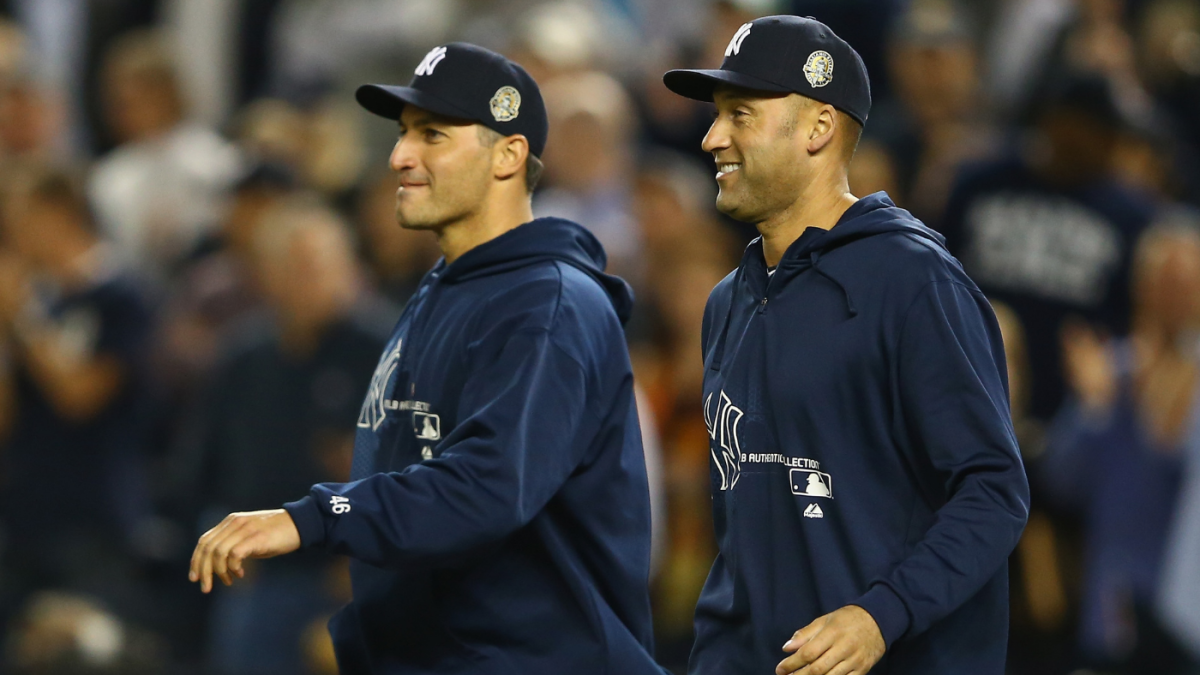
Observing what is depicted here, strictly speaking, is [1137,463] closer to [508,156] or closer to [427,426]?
[508,156]

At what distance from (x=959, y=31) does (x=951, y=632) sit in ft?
18.8

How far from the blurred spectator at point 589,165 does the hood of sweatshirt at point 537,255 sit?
378 cm

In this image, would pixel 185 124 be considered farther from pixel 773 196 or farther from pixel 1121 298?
pixel 773 196

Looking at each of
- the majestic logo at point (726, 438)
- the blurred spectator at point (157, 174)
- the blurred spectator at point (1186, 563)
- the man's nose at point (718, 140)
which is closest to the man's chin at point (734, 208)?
the man's nose at point (718, 140)

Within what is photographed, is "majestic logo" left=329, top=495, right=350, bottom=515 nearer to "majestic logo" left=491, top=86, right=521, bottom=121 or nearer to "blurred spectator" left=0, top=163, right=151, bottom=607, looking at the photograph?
"majestic logo" left=491, top=86, right=521, bottom=121

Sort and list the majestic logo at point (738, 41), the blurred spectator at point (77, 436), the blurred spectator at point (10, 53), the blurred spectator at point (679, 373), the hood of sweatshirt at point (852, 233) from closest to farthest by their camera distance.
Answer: the hood of sweatshirt at point (852, 233) < the majestic logo at point (738, 41) < the blurred spectator at point (679, 373) < the blurred spectator at point (77, 436) < the blurred spectator at point (10, 53)

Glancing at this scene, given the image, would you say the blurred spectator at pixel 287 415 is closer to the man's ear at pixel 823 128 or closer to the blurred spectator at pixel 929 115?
the blurred spectator at pixel 929 115

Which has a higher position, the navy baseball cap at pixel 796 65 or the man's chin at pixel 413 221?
the navy baseball cap at pixel 796 65

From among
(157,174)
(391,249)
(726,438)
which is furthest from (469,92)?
(157,174)

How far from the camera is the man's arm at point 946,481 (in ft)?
11.3

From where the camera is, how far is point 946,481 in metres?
3.62

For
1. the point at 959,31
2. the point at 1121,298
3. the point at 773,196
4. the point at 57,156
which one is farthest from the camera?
the point at 57,156

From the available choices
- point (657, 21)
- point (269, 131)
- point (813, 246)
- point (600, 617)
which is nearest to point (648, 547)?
point (600, 617)

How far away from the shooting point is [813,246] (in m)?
3.92
